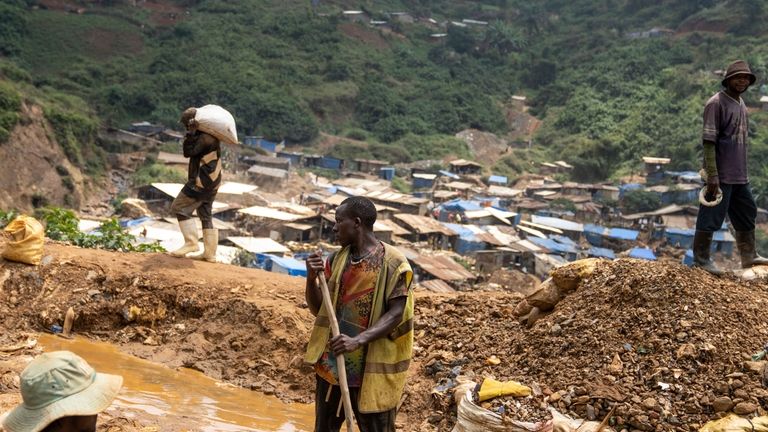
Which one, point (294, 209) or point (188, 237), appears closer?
point (188, 237)

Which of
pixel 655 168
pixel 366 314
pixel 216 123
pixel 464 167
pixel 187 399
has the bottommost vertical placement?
pixel 464 167

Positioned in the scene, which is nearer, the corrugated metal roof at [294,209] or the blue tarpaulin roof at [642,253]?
the blue tarpaulin roof at [642,253]

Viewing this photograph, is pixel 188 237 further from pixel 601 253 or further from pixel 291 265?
pixel 601 253

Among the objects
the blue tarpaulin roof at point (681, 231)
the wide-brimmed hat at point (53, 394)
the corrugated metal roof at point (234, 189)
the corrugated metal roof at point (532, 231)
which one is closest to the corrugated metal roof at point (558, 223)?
the corrugated metal roof at point (532, 231)

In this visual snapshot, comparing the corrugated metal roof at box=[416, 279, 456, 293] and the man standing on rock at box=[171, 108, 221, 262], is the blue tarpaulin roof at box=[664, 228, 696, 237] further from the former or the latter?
the man standing on rock at box=[171, 108, 221, 262]

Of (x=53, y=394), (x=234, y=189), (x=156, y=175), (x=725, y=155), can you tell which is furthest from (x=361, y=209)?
(x=156, y=175)

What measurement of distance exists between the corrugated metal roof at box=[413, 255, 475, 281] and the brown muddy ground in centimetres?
1419

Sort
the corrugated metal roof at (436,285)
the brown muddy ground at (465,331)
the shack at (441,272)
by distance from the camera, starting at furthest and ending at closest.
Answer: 1. the shack at (441,272)
2. the corrugated metal roof at (436,285)
3. the brown muddy ground at (465,331)

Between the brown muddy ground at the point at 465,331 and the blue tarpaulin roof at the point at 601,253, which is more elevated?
the brown muddy ground at the point at 465,331

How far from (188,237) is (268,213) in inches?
775

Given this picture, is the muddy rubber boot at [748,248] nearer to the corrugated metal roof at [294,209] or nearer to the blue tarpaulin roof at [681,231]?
the corrugated metal roof at [294,209]

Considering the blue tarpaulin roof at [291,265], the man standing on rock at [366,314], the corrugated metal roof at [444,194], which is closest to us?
the man standing on rock at [366,314]

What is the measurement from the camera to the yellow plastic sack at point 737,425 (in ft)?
11.8

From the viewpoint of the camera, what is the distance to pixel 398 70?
5309 centimetres
